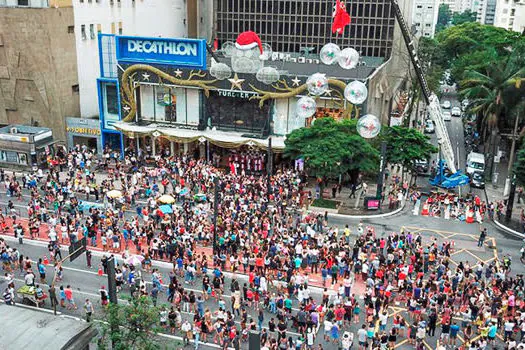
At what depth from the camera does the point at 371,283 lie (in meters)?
24.5

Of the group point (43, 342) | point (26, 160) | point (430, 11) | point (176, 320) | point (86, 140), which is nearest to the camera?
point (43, 342)

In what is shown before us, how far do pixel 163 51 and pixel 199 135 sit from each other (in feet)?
24.6

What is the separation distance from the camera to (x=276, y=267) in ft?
86.0

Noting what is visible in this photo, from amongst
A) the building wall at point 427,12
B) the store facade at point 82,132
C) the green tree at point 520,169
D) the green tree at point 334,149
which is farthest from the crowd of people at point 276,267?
the building wall at point 427,12

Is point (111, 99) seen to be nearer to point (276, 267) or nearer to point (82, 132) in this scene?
point (82, 132)

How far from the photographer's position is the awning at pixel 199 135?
4291 cm

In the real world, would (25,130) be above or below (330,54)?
below

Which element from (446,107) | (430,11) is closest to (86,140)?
(446,107)

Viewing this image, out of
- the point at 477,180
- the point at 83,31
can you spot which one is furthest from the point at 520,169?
the point at 83,31

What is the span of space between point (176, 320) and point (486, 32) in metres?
74.0

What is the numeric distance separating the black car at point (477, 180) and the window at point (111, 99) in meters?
30.0

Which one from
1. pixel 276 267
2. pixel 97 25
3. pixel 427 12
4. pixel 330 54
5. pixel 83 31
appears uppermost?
pixel 427 12

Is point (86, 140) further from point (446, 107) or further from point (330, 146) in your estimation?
point (446, 107)

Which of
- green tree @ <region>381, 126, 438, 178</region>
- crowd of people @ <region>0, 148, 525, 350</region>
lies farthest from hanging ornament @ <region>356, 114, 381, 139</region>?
green tree @ <region>381, 126, 438, 178</region>
